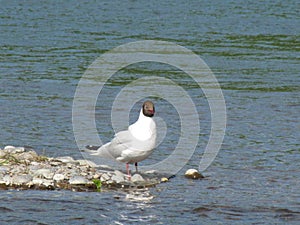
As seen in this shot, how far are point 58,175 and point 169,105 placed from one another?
23.2 ft

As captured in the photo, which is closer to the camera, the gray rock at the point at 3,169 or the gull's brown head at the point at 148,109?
the gray rock at the point at 3,169

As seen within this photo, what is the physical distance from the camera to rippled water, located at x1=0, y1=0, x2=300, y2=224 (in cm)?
1060

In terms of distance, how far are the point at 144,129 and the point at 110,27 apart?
18868 mm

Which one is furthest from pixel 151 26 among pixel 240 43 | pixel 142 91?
pixel 142 91

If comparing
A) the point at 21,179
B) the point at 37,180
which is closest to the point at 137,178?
the point at 37,180

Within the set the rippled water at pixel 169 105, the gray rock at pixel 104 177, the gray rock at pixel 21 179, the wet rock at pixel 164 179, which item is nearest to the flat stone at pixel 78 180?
the gray rock at pixel 104 177

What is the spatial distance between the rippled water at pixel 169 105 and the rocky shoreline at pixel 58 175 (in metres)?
0.28

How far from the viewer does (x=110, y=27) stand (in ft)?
100

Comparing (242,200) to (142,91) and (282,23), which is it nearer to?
(142,91)

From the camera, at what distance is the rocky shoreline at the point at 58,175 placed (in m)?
11.4

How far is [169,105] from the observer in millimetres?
18328

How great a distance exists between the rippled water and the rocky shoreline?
11.0 inches

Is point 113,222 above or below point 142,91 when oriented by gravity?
below

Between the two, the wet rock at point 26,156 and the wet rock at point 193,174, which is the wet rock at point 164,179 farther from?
the wet rock at point 26,156
